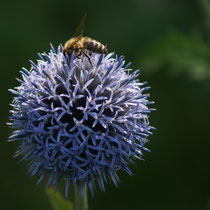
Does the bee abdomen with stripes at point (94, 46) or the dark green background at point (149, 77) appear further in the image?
the dark green background at point (149, 77)

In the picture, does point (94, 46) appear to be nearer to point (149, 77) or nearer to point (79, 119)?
point (79, 119)

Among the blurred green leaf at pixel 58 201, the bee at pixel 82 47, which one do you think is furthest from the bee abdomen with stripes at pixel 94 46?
the blurred green leaf at pixel 58 201

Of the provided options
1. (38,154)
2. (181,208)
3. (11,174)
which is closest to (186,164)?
(181,208)

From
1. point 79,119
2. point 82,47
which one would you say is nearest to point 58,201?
point 79,119

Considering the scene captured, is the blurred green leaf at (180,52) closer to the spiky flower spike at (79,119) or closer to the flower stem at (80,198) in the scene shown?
the spiky flower spike at (79,119)

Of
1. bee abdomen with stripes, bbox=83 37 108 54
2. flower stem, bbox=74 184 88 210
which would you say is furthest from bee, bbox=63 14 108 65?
flower stem, bbox=74 184 88 210

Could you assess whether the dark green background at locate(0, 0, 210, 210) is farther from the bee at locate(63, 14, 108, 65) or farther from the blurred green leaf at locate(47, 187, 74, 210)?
the blurred green leaf at locate(47, 187, 74, 210)

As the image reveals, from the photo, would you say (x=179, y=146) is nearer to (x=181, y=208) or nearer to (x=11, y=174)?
(x=181, y=208)
